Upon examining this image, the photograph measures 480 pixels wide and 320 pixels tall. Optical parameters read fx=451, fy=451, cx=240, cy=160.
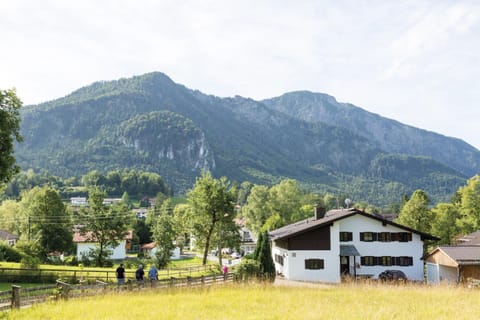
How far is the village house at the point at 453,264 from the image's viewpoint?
1380 inches

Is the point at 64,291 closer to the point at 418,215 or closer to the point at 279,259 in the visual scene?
the point at 279,259

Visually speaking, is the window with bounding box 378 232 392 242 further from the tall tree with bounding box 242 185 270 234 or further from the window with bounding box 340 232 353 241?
the tall tree with bounding box 242 185 270 234

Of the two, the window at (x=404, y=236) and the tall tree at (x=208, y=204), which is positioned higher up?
the tall tree at (x=208, y=204)

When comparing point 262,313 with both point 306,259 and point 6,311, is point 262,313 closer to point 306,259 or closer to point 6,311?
point 6,311

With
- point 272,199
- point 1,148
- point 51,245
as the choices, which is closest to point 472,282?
point 1,148

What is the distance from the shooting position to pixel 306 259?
41781 millimetres

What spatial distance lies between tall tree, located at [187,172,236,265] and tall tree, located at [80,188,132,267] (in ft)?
31.3

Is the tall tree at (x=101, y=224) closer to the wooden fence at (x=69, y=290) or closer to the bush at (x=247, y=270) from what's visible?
the bush at (x=247, y=270)

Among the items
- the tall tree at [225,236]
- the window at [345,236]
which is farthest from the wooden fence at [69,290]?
the tall tree at [225,236]

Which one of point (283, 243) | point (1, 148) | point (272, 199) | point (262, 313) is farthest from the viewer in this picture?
point (272, 199)

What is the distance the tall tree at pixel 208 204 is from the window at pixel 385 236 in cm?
1664

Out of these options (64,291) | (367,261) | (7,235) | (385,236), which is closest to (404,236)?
(385,236)

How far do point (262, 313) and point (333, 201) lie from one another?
16463 centimetres

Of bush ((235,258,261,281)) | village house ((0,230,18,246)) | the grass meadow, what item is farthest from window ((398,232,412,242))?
village house ((0,230,18,246))
